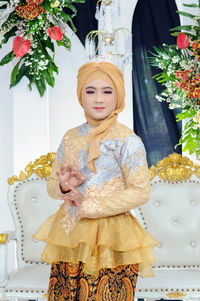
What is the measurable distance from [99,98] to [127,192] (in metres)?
0.44

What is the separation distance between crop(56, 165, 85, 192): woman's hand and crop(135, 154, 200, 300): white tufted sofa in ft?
4.70

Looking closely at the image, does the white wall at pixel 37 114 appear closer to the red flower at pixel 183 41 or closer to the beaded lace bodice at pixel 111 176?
the red flower at pixel 183 41

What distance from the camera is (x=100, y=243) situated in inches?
81.4

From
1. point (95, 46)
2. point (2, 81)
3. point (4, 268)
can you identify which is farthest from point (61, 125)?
point (4, 268)

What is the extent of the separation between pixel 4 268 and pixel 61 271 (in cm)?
105

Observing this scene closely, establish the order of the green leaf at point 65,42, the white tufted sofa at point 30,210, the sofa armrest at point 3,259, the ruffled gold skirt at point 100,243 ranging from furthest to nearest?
1. the green leaf at point 65,42
2. the white tufted sofa at point 30,210
3. the sofa armrest at point 3,259
4. the ruffled gold skirt at point 100,243

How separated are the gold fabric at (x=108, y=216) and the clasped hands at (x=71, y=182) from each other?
0.04 m

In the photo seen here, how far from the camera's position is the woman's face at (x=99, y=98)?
223cm

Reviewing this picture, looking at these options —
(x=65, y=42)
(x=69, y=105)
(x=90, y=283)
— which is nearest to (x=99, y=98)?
(x=90, y=283)

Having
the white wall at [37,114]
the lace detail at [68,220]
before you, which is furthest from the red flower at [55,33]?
the lace detail at [68,220]

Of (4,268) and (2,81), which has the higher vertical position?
(2,81)

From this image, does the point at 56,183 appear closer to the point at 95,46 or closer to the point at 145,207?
the point at 145,207

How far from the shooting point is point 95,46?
396cm

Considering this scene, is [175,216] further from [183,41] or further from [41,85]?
[41,85]
